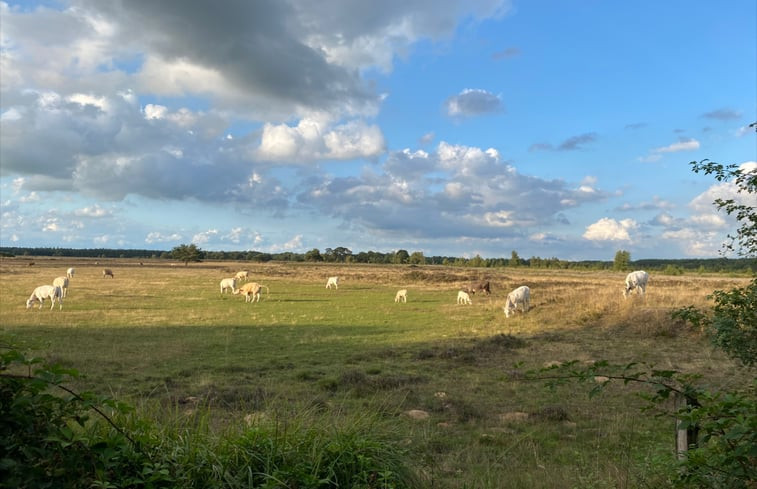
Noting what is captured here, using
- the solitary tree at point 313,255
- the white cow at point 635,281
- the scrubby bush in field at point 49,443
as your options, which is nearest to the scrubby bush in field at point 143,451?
the scrubby bush in field at point 49,443

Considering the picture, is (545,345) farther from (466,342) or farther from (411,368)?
(411,368)

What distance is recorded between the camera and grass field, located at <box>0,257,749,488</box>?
19.0 feet

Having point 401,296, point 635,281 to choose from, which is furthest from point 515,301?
point 401,296

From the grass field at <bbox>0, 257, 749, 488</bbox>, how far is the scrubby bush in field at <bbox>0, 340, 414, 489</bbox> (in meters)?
0.43

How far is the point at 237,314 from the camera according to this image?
26953mm

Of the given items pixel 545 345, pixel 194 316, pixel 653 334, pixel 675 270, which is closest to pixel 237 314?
pixel 194 316

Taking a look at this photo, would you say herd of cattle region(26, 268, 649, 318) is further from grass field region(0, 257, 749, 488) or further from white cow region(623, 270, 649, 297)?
grass field region(0, 257, 749, 488)

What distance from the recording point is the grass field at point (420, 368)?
5.79 metres

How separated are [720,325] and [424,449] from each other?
4.39m

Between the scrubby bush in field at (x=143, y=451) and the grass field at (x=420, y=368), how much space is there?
17.1 inches

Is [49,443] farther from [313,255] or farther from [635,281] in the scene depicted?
[313,255]

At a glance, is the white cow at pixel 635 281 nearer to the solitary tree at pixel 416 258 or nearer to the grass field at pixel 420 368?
the grass field at pixel 420 368

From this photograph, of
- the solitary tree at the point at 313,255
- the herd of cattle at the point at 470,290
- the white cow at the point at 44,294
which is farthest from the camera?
the solitary tree at the point at 313,255

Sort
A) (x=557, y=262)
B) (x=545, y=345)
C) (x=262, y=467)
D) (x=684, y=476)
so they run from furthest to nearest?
(x=557, y=262)
(x=545, y=345)
(x=262, y=467)
(x=684, y=476)
